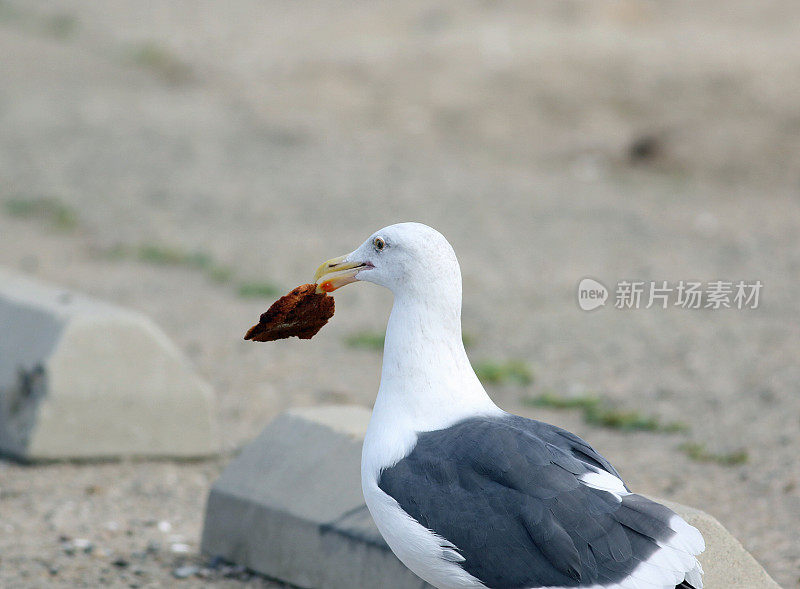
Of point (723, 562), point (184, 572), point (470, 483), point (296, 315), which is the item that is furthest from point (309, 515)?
point (723, 562)

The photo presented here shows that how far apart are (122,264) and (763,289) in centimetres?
580

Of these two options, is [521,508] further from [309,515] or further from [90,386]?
[90,386]

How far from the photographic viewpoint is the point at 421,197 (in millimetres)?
12281

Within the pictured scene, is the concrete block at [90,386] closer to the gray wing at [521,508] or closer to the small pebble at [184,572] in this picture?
the small pebble at [184,572]

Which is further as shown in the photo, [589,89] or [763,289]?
[589,89]

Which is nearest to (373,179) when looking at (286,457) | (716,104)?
(716,104)

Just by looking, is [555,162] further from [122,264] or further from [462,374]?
[462,374]

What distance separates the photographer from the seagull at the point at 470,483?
3129mm

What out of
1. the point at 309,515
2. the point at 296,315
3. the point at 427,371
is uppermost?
the point at 296,315

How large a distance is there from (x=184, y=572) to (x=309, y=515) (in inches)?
26.9

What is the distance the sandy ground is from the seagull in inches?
61.5

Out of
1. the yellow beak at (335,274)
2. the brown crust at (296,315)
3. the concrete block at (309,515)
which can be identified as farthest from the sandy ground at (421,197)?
the yellow beak at (335,274)

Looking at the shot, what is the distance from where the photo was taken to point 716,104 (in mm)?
14164

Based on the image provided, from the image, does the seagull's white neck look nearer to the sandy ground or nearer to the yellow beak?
the yellow beak
